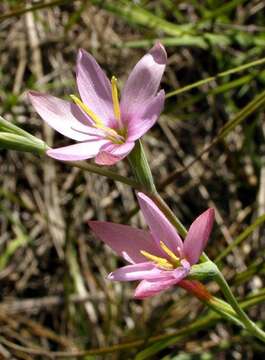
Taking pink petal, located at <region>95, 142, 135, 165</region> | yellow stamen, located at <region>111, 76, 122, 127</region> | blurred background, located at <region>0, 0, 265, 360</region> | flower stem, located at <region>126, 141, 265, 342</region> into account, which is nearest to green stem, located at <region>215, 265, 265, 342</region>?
flower stem, located at <region>126, 141, 265, 342</region>

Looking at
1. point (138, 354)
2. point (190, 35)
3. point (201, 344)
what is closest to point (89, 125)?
point (138, 354)

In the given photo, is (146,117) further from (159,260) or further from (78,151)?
(159,260)

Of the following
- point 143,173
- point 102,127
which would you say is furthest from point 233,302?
point 102,127

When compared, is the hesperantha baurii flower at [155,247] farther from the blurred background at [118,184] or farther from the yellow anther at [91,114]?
the blurred background at [118,184]

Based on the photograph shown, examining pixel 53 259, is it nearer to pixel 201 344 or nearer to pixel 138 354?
pixel 201 344

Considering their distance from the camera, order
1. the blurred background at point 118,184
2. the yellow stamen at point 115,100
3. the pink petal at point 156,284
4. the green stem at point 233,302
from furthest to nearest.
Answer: the blurred background at point 118,184 < the yellow stamen at point 115,100 < the green stem at point 233,302 < the pink petal at point 156,284

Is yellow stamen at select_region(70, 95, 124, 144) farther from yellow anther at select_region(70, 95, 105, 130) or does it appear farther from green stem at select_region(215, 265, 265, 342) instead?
green stem at select_region(215, 265, 265, 342)

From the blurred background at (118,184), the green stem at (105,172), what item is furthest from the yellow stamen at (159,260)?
the blurred background at (118,184)
